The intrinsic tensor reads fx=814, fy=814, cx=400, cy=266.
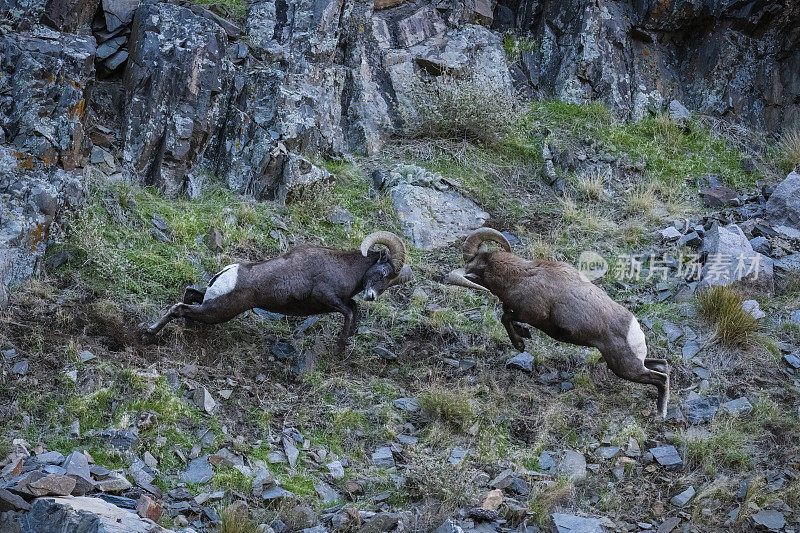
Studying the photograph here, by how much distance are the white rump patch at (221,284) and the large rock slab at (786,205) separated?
6.81m

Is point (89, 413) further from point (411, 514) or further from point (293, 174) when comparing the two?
point (293, 174)

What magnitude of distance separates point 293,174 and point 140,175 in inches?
71.0

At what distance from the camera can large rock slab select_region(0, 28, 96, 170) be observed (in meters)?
8.62

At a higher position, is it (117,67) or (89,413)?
(117,67)

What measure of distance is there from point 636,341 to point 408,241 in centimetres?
352

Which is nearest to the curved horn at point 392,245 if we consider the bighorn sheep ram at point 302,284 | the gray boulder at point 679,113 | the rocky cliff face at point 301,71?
the bighorn sheep ram at point 302,284

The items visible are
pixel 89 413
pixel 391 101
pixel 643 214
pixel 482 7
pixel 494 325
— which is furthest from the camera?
pixel 482 7

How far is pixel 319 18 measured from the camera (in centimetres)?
1101

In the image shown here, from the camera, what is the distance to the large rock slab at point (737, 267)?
9.05 metres

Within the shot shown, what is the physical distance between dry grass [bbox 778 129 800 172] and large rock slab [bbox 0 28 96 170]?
940 cm

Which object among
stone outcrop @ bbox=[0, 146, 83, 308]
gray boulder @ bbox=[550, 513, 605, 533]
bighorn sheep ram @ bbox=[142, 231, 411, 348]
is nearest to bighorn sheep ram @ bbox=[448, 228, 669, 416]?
bighorn sheep ram @ bbox=[142, 231, 411, 348]

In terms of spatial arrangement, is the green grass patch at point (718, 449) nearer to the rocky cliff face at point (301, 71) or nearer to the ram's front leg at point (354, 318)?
the ram's front leg at point (354, 318)

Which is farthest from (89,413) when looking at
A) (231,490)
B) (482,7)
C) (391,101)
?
(482,7)

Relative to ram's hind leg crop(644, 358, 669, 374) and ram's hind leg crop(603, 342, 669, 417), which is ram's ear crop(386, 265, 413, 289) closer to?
ram's hind leg crop(603, 342, 669, 417)
